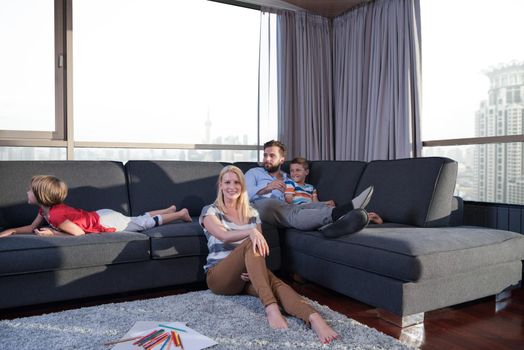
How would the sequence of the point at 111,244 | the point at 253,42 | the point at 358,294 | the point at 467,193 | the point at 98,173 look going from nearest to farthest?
the point at 358,294 → the point at 111,244 → the point at 98,173 → the point at 467,193 → the point at 253,42

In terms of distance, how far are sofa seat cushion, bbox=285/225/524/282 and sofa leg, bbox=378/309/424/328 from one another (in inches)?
7.9

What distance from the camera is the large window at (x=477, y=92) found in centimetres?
331

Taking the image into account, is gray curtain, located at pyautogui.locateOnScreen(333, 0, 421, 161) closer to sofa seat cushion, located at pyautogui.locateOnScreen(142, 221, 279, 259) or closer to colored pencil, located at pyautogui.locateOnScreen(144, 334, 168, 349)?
sofa seat cushion, located at pyautogui.locateOnScreen(142, 221, 279, 259)

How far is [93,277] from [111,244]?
0.20 meters

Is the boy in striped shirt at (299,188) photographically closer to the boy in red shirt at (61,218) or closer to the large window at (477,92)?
the boy in red shirt at (61,218)

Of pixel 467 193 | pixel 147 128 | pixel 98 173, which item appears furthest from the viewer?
pixel 147 128

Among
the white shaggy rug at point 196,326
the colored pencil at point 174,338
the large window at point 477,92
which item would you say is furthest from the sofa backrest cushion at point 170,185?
the large window at point 477,92

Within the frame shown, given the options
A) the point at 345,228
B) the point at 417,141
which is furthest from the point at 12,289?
the point at 417,141

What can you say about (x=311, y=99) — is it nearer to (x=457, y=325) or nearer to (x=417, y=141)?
(x=417, y=141)

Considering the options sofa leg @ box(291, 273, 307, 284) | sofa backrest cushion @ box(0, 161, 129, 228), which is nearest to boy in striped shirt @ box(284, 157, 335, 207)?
sofa leg @ box(291, 273, 307, 284)

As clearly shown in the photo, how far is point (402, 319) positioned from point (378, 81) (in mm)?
2711

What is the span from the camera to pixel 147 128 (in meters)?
4.12

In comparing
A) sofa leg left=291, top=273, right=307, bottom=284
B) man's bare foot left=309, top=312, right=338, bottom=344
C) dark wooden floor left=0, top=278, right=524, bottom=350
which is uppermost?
man's bare foot left=309, top=312, right=338, bottom=344

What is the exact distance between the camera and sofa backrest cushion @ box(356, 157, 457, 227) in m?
2.76
